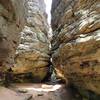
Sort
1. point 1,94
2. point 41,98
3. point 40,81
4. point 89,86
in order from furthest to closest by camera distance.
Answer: point 40,81 → point 41,98 → point 1,94 → point 89,86

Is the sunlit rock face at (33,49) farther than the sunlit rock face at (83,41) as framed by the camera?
Yes

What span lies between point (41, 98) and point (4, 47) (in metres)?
6.10

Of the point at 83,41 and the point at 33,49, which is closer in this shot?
the point at 83,41

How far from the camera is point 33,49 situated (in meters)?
16.5

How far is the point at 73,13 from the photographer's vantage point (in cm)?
941

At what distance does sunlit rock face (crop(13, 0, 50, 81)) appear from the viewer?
15.7 m

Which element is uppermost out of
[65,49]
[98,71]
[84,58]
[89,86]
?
[65,49]

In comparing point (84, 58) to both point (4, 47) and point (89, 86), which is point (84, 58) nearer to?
point (89, 86)

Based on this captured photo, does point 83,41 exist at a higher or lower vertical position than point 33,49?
lower

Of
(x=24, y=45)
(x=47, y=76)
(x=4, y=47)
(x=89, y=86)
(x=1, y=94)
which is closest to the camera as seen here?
(x=4, y=47)

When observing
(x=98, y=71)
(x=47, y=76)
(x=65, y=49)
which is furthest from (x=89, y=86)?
(x=47, y=76)

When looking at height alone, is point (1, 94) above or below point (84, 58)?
below

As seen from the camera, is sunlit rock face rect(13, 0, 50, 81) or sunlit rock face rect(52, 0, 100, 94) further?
sunlit rock face rect(13, 0, 50, 81)

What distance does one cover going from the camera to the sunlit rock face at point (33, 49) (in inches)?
618
